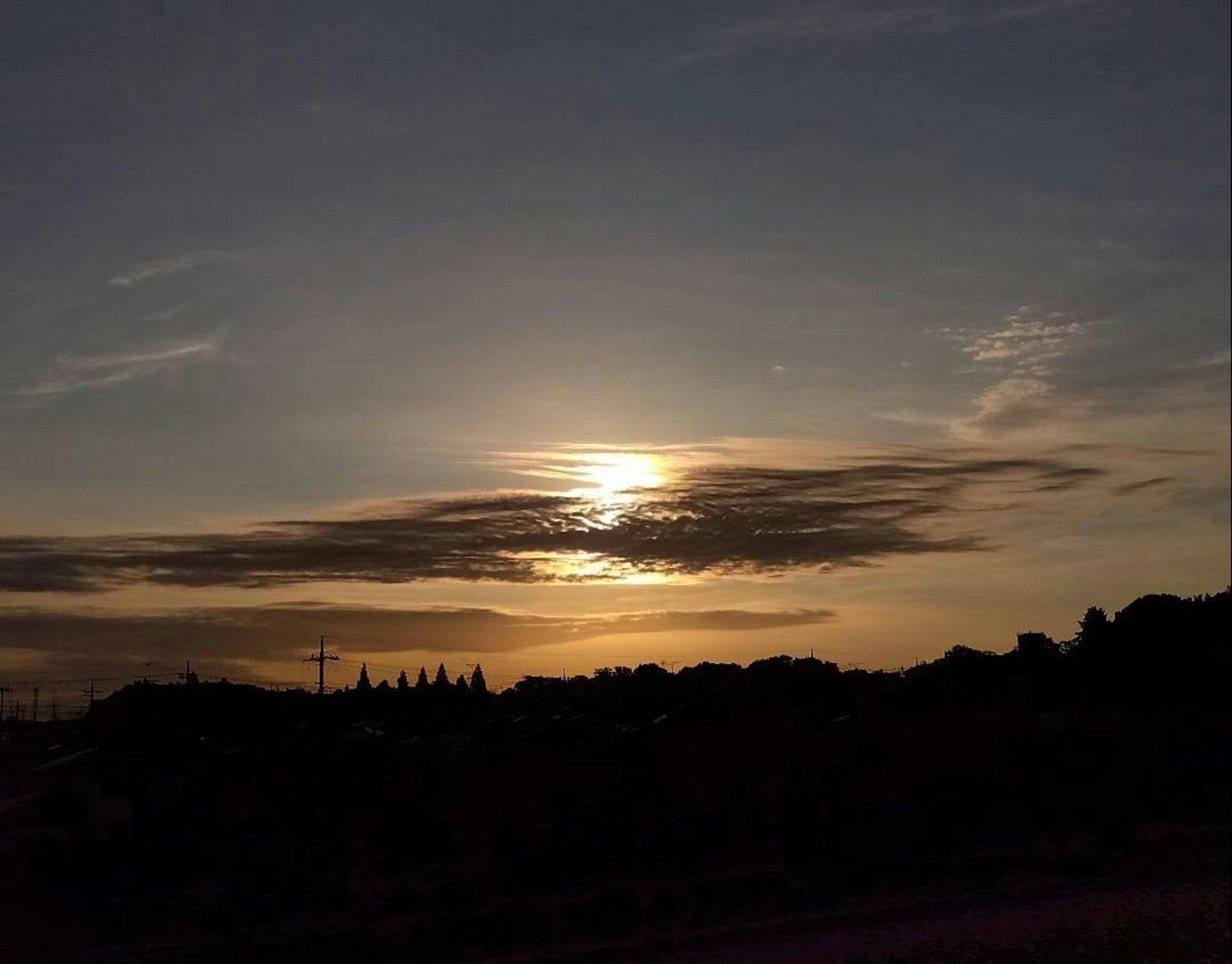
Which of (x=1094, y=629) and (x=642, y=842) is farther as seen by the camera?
(x=1094, y=629)

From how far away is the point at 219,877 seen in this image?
32.6m

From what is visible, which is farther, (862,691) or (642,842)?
(862,691)

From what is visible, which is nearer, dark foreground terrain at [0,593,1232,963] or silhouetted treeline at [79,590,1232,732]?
dark foreground terrain at [0,593,1232,963]

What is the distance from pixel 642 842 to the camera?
119 feet

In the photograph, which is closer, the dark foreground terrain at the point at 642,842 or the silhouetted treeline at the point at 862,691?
the dark foreground terrain at the point at 642,842

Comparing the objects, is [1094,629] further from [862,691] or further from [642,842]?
[642,842]

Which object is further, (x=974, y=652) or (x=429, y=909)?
(x=974, y=652)

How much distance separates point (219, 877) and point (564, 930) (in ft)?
34.5

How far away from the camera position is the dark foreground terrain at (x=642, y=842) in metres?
27.6

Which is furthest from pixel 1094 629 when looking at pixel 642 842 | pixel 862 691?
pixel 642 842

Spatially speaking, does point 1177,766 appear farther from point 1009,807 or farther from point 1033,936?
point 1033,936

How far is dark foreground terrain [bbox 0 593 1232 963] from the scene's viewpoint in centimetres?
2761

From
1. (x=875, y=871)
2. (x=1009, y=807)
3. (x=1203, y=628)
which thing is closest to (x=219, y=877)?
(x=875, y=871)

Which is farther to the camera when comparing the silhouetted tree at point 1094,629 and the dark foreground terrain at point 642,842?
the silhouetted tree at point 1094,629
